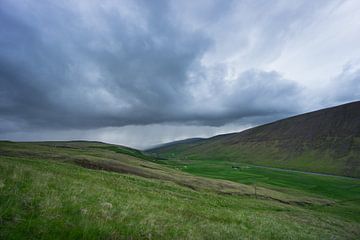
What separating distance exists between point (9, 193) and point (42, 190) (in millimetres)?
1958

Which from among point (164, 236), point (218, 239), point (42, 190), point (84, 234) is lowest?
point (218, 239)

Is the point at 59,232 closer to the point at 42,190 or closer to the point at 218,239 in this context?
the point at 42,190

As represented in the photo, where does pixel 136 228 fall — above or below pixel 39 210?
below

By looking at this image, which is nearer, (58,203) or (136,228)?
(136,228)

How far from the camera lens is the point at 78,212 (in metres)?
9.30

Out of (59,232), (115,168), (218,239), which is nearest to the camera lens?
(59,232)

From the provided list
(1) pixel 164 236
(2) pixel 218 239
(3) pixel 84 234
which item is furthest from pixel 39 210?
(2) pixel 218 239

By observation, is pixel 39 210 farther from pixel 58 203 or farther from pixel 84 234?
pixel 84 234

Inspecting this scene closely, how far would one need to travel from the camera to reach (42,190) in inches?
443

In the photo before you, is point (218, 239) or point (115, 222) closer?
point (115, 222)

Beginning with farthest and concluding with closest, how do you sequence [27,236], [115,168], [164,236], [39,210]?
[115,168] < [164,236] < [39,210] < [27,236]

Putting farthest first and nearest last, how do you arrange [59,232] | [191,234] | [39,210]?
1. [191,234]
2. [39,210]
3. [59,232]

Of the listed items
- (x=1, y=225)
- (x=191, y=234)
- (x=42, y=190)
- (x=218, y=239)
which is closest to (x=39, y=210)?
(x=1, y=225)

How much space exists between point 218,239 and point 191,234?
154 centimetres
